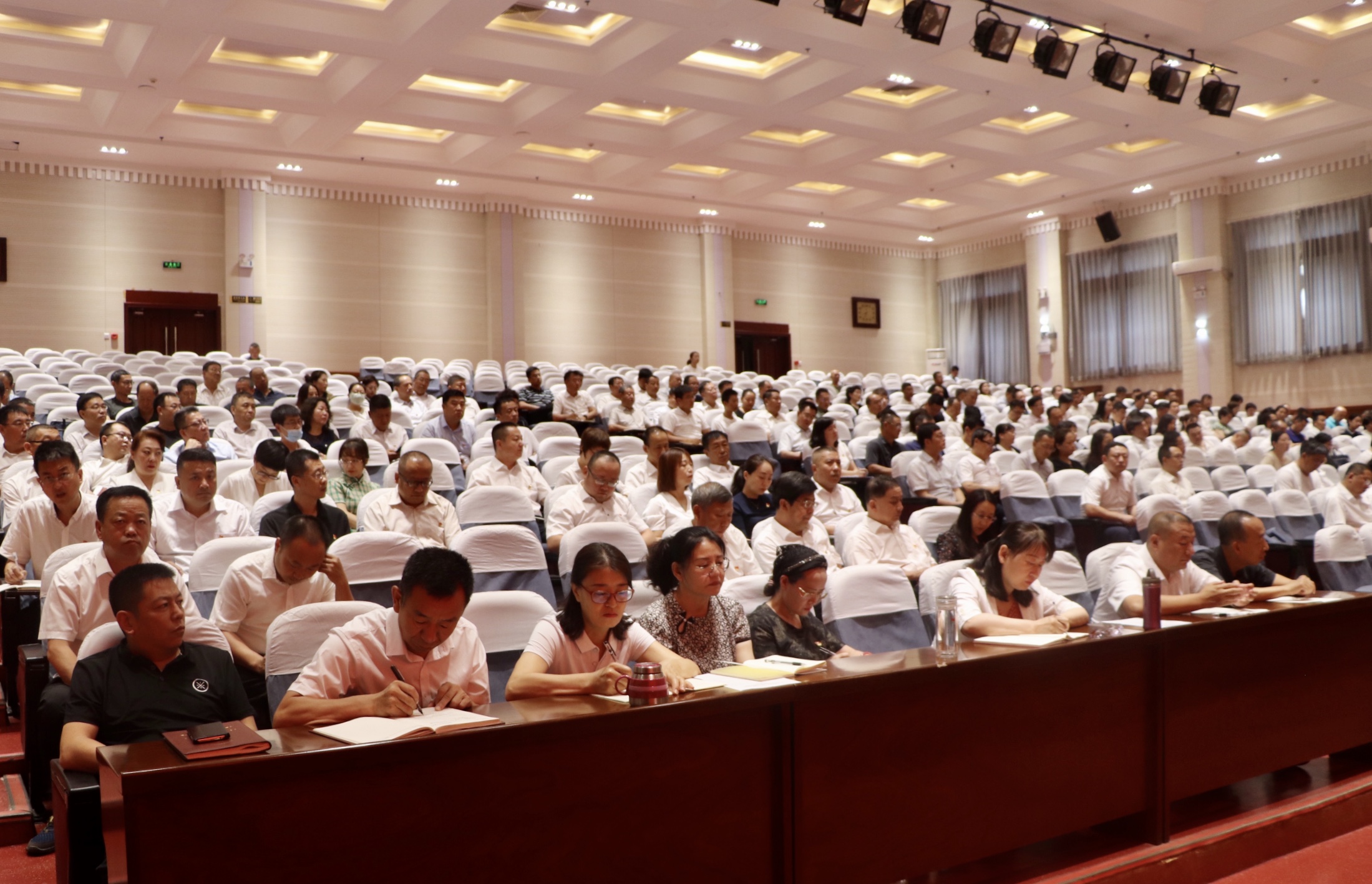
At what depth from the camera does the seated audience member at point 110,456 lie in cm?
504

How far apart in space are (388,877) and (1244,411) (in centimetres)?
1401

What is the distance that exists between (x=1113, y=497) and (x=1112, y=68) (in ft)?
13.9

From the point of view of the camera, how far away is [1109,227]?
15.4 meters

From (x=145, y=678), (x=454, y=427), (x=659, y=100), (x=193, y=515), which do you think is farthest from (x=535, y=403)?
(x=145, y=678)

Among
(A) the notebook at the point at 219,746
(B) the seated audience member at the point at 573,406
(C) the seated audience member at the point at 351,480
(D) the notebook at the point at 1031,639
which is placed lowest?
(D) the notebook at the point at 1031,639

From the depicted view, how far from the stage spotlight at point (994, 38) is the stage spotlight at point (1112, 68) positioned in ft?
3.07

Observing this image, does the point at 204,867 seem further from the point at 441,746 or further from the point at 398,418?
the point at 398,418

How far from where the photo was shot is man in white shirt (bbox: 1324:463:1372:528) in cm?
651

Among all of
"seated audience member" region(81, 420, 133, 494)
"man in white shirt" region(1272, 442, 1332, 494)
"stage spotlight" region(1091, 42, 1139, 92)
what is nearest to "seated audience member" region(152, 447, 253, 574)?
"seated audience member" region(81, 420, 133, 494)

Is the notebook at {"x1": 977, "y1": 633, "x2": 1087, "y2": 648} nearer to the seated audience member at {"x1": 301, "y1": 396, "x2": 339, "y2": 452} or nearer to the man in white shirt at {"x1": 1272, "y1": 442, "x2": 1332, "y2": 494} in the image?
the seated audience member at {"x1": 301, "y1": 396, "x2": 339, "y2": 452}

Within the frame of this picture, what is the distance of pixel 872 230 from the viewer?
1722 centimetres

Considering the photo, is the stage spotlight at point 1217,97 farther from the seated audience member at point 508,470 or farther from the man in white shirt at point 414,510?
the man in white shirt at point 414,510

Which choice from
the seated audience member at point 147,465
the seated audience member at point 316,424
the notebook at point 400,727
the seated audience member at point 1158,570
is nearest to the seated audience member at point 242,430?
the seated audience member at point 316,424

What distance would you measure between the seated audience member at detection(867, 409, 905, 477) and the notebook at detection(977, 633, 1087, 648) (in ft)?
16.1
